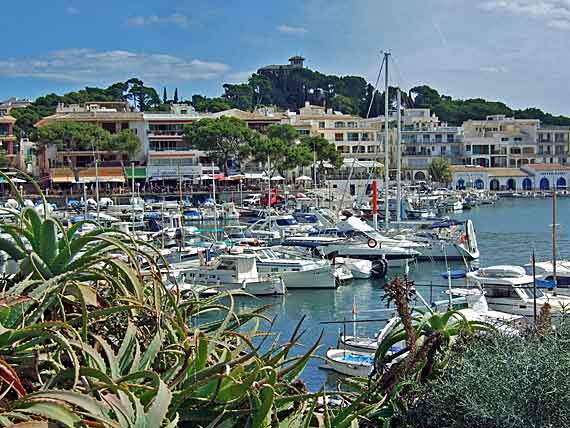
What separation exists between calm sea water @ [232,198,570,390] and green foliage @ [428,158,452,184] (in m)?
20.4

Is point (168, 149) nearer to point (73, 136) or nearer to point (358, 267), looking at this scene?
point (73, 136)

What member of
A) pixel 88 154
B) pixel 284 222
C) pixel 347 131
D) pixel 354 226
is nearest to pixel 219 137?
pixel 88 154

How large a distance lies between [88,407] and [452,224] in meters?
42.4

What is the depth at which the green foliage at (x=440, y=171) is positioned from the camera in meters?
91.2

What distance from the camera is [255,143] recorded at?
72.6 m

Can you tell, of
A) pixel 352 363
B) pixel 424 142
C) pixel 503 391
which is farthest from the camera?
pixel 424 142

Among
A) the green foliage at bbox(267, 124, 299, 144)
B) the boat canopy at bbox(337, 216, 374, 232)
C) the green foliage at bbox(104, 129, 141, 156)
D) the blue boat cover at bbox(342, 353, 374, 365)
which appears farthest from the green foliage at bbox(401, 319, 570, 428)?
the green foliage at bbox(267, 124, 299, 144)

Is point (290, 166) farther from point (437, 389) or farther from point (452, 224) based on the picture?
point (437, 389)

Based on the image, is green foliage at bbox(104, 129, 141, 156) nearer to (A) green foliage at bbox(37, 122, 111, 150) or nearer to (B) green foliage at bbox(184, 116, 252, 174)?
(A) green foliage at bbox(37, 122, 111, 150)

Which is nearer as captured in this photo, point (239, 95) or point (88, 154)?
point (88, 154)

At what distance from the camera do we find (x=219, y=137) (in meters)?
73.0

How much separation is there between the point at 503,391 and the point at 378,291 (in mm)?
27516

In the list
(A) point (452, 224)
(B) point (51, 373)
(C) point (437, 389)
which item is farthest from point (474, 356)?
(A) point (452, 224)

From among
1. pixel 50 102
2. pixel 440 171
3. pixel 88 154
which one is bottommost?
pixel 440 171
